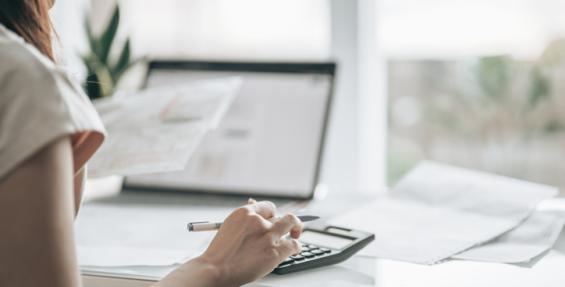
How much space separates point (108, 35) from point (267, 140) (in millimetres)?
391

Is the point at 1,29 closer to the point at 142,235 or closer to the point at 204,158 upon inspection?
the point at 142,235

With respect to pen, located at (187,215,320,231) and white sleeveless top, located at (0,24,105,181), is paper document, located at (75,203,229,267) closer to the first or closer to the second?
pen, located at (187,215,320,231)

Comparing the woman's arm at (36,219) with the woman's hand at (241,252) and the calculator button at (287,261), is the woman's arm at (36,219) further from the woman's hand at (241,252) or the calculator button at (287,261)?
the calculator button at (287,261)

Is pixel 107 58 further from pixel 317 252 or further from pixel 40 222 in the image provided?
pixel 40 222

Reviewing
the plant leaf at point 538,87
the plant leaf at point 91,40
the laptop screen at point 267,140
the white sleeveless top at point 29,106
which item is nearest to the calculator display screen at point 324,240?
the laptop screen at point 267,140

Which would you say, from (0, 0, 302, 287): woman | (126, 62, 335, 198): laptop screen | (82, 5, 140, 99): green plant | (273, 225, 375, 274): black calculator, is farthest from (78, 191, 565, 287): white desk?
(82, 5, 140, 99): green plant

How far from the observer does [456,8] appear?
55.8 inches

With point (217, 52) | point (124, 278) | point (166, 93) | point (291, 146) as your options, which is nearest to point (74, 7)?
point (217, 52)

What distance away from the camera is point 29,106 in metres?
Answer: 0.51

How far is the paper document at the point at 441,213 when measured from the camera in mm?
819

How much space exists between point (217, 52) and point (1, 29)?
1.01 metres

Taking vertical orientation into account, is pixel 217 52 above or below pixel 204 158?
above

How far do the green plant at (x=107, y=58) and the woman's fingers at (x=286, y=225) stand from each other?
66 centimetres

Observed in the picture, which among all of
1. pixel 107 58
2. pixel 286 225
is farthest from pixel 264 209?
pixel 107 58
